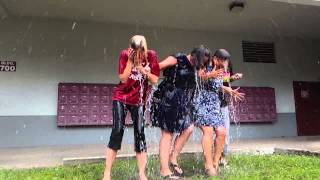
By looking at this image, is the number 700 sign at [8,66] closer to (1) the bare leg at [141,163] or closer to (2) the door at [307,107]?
(1) the bare leg at [141,163]

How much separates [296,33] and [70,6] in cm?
686

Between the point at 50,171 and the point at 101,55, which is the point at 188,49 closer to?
the point at 101,55

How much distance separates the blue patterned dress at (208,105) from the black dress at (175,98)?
0.66ft

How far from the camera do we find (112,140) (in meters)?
4.29

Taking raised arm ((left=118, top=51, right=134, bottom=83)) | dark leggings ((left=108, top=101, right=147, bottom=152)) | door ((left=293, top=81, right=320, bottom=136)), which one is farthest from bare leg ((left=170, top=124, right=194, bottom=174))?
door ((left=293, top=81, right=320, bottom=136))

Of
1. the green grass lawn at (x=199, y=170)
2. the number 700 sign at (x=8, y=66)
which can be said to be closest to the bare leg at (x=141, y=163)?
the green grass lawn at (x=199, y=170)

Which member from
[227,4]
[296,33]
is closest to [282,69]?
[296,33]

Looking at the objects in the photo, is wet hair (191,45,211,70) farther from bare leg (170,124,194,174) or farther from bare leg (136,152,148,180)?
bare leg (136,152,148,180)

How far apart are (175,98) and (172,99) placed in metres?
0.04

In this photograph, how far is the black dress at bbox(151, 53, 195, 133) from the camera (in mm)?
4832

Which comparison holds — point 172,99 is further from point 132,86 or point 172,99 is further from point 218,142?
point 218,142

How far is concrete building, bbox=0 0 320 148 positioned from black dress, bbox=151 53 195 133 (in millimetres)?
4261

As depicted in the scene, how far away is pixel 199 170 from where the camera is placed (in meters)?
5.31

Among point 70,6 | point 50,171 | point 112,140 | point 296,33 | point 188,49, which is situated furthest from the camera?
point 296,33
